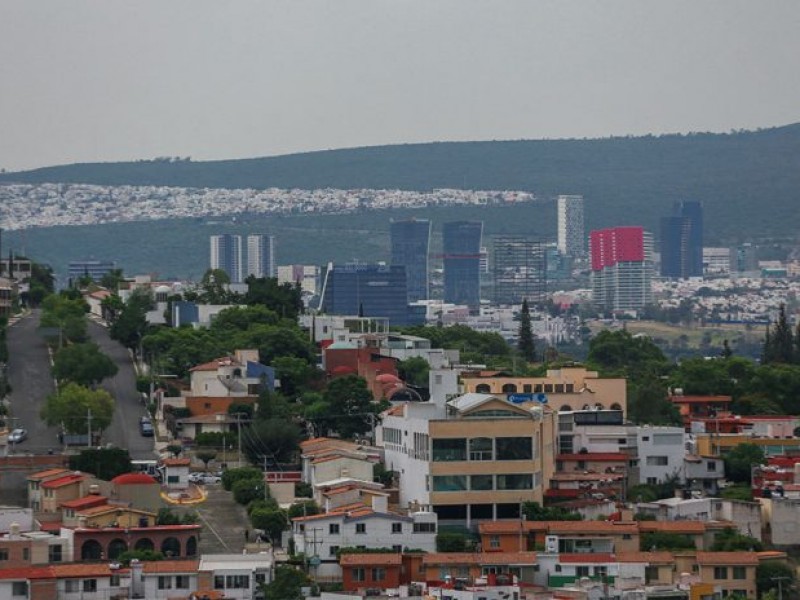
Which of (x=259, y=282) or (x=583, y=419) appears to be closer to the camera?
(x=583, y=419)

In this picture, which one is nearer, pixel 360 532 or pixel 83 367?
pixel 360 532

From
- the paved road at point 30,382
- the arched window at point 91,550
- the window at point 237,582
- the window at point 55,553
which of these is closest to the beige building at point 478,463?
the arched window at point 91,550

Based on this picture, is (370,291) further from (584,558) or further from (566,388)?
(584,558)

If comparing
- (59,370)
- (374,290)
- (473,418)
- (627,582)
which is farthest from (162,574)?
(374,290)

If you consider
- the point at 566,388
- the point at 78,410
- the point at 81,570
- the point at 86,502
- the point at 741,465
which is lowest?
the point at 81,570

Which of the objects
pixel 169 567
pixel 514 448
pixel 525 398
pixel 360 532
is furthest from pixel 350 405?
pixel 169 567

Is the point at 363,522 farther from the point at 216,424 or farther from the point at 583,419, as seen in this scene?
the point at 216,424

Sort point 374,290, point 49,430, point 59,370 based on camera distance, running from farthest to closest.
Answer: point 374,290 < point 59,370 < point 49,430

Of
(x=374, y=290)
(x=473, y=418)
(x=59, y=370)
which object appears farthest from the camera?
(x=374, y=290)
